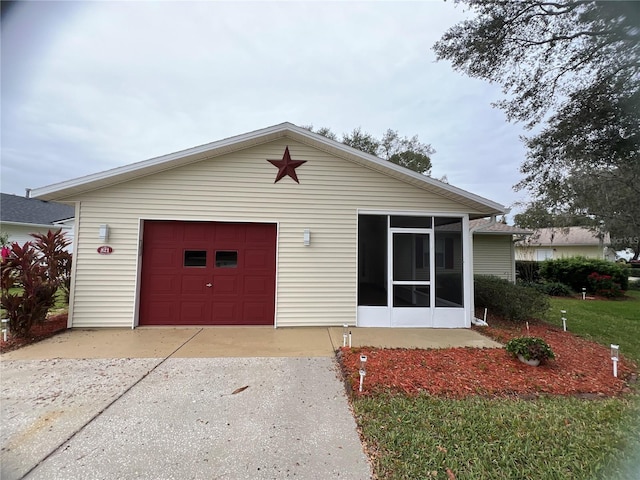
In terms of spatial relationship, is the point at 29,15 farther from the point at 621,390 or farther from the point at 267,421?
A: the point at 621,390

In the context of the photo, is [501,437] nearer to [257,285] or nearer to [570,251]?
[257,285]

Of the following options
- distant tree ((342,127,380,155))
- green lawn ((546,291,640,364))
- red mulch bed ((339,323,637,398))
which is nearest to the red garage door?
red mulch bed ((339,323,637,398))

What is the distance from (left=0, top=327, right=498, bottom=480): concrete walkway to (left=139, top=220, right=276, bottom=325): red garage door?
3.75ft

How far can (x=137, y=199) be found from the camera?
623cm

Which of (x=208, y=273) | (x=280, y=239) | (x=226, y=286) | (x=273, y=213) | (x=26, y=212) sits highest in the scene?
(x=26, y=212)

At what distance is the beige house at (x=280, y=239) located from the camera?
20.3 feet

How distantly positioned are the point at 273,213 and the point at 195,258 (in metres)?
2.02

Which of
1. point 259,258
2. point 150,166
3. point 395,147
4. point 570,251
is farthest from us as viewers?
point 570,251

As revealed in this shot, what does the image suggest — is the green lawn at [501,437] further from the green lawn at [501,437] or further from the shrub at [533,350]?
the shrub at [533,350]

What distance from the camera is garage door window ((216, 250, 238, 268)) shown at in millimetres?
6523

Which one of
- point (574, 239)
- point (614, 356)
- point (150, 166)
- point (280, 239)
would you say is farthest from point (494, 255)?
point (574, 239)

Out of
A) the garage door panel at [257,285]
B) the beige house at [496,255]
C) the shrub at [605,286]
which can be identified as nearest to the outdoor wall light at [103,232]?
the garage door panel at [257,285]

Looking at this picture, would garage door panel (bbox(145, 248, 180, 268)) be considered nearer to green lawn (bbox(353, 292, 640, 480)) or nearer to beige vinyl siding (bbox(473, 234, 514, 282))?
green lawn (bbox(353, 292, 640, 480))

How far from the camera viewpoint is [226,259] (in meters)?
6.55
